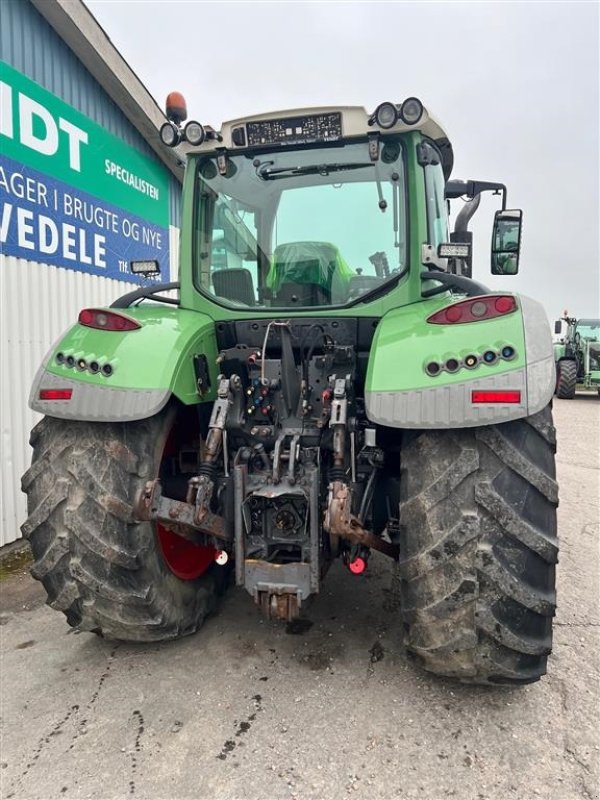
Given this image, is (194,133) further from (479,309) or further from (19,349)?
(19,349)

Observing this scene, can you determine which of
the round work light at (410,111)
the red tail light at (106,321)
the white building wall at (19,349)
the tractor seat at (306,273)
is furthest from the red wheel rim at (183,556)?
the round work light at (410,111)

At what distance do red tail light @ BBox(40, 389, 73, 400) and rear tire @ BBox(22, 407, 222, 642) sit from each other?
128 millimetres

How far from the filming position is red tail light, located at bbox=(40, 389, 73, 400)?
7.99 ft

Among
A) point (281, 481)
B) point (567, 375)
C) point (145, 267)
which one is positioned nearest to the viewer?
point (281, 481)

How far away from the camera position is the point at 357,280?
283cm

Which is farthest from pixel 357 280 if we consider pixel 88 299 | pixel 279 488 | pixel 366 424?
pixel 88 299

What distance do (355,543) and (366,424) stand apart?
0.55 m

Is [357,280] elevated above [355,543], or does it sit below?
above

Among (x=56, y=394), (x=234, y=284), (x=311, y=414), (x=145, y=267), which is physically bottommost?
(x=311, y=414)

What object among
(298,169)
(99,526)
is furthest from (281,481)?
(298,169)

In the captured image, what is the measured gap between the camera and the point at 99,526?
7.80 feet

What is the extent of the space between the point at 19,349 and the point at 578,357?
16.1m

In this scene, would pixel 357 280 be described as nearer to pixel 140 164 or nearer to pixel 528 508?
pixel 528 508

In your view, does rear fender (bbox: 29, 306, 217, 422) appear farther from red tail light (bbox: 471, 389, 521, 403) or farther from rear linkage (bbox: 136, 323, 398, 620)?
red tail light (bbox: 471, 389, 521, 403)
